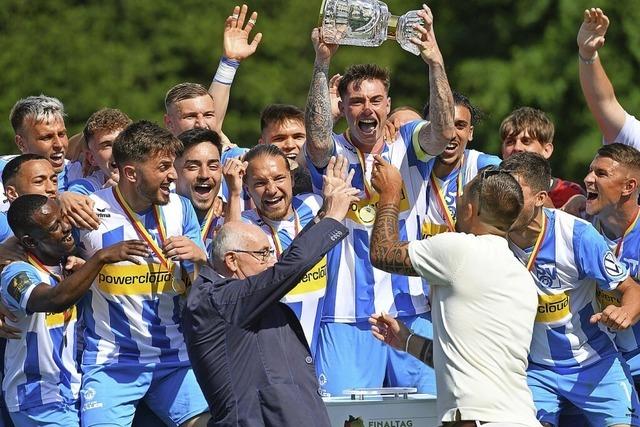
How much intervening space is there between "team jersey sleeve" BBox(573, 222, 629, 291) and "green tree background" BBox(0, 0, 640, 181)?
10.9 meters

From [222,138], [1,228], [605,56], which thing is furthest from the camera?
[605,56]

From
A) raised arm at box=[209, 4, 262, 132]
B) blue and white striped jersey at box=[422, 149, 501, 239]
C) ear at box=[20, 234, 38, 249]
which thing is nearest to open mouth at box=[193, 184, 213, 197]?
ear at box=[20, 234, 38, 249]

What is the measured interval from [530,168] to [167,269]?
2.24m

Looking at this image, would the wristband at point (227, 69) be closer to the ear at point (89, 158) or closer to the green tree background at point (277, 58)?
the ear at point (89, 158)

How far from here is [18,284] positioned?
8773 millimetres

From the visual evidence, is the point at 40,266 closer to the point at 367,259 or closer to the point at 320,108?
the point at 320,108

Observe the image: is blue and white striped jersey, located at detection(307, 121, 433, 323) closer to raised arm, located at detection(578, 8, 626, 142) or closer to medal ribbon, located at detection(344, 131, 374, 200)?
medal ribbon, located at detection(344, 131, 374, 200)

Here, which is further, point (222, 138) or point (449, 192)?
point (222, 138)

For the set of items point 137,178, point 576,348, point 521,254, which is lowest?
point 576,348

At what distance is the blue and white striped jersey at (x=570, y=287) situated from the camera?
29.6 feet

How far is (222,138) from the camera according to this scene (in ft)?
A: 35.8

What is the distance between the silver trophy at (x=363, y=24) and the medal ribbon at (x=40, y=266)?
89.1 inches

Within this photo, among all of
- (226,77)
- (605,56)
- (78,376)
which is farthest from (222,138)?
(605,56)

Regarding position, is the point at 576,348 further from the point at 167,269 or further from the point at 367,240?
the point at 167,269
